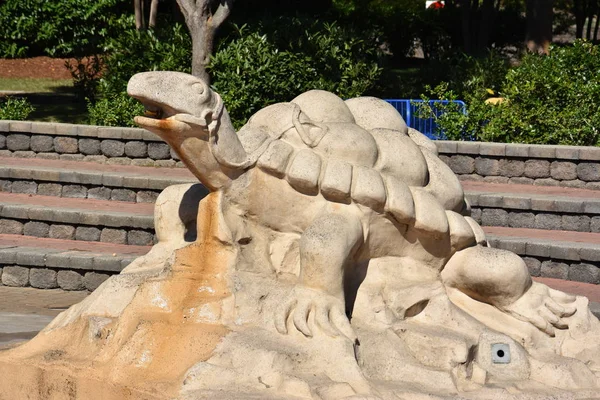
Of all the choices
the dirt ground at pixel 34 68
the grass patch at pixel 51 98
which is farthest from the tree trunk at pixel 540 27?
the dirt ground at pixel 34 68

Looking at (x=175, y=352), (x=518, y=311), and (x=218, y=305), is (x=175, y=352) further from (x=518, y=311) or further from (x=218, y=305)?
(x=518, y=311)

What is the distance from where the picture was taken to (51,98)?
628 inches

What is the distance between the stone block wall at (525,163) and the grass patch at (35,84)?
30.1 ft

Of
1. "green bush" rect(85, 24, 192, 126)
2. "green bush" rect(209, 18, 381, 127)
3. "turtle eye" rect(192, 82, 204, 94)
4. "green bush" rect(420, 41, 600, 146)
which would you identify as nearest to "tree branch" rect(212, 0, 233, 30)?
"green bush" rect(209, 18, 381, 127)

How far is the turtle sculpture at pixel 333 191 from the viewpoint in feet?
15.4

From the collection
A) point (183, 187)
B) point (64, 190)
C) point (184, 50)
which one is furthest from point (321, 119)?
point (184, 50)

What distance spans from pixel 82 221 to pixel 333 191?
4150 millimetres

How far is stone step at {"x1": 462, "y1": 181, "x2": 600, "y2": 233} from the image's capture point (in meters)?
8.34

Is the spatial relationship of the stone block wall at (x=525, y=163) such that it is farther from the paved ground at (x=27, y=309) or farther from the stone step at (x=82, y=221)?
the paved ground at (x=27, y=309)

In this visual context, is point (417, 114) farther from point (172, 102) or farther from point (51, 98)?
point (51, 98)

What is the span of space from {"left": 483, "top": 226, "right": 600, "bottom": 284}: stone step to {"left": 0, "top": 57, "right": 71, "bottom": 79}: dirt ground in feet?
40.4

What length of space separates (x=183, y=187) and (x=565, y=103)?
223 inches

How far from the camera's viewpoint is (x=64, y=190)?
31.3 feet

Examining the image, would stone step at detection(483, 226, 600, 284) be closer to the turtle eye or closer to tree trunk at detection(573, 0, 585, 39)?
the turtle eye
